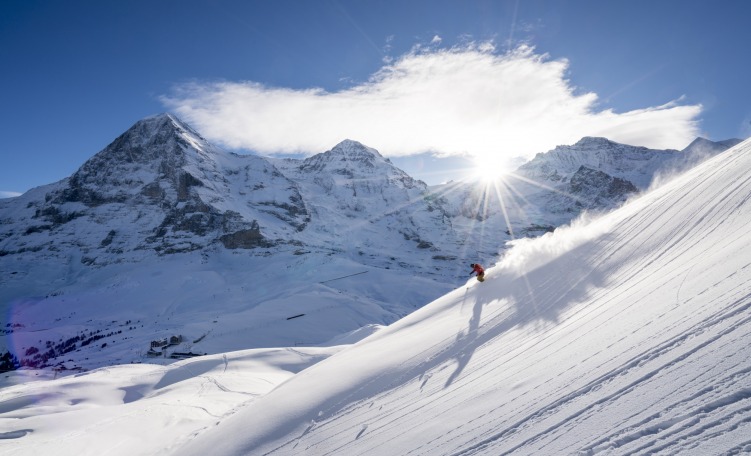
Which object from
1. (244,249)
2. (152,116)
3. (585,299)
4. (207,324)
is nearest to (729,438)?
(585,299)

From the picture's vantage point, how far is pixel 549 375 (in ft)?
14.3

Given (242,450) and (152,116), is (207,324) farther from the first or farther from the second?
(152,116)

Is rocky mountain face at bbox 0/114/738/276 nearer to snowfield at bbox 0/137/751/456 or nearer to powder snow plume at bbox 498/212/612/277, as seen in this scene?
powder snow plume at bbox 498/212/612/277

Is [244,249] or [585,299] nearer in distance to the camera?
[585,299]

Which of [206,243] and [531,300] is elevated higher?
[206,243]

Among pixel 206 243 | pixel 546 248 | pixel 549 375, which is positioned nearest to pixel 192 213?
pixel 206 243

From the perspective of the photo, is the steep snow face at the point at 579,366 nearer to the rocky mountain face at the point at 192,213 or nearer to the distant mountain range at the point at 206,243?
the distant mountain range at the point at 206,243

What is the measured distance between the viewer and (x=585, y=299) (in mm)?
6871

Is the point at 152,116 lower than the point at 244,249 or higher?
higher

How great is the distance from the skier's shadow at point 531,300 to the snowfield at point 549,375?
0.16 ft

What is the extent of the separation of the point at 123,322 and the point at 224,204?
57.9 meters

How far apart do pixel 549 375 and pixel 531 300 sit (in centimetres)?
417

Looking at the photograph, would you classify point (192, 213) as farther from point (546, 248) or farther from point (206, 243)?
point (546, 248)

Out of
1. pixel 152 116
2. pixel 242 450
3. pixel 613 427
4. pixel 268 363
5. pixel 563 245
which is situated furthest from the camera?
pixel 152 116
